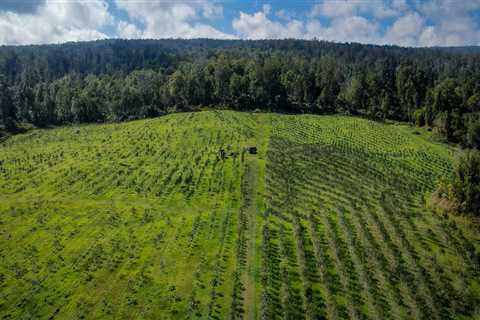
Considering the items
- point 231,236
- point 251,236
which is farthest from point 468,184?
point 231,236

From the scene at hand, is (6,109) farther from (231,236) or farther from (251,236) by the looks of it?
(251,236)

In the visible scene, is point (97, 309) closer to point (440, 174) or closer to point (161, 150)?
point (161, 150)

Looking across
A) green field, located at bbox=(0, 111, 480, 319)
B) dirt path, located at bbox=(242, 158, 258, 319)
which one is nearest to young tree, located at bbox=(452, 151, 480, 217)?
green field, located at bbox=(0, 111, 480, 319)

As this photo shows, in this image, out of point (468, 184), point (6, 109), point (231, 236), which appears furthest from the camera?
point (6, 109)

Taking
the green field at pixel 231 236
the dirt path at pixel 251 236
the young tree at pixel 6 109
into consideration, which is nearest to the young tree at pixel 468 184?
the green field at pixel 231 236

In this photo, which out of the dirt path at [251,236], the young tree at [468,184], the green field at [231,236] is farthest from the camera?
the young tree at [468,184]

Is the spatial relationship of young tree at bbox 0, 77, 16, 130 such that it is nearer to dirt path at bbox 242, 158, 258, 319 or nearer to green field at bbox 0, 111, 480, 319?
green field at bbox 0, 111, 480, 319

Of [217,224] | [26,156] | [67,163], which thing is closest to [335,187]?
[217,224]

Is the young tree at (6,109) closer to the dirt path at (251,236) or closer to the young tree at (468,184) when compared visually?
the dirt path at (251,236)
